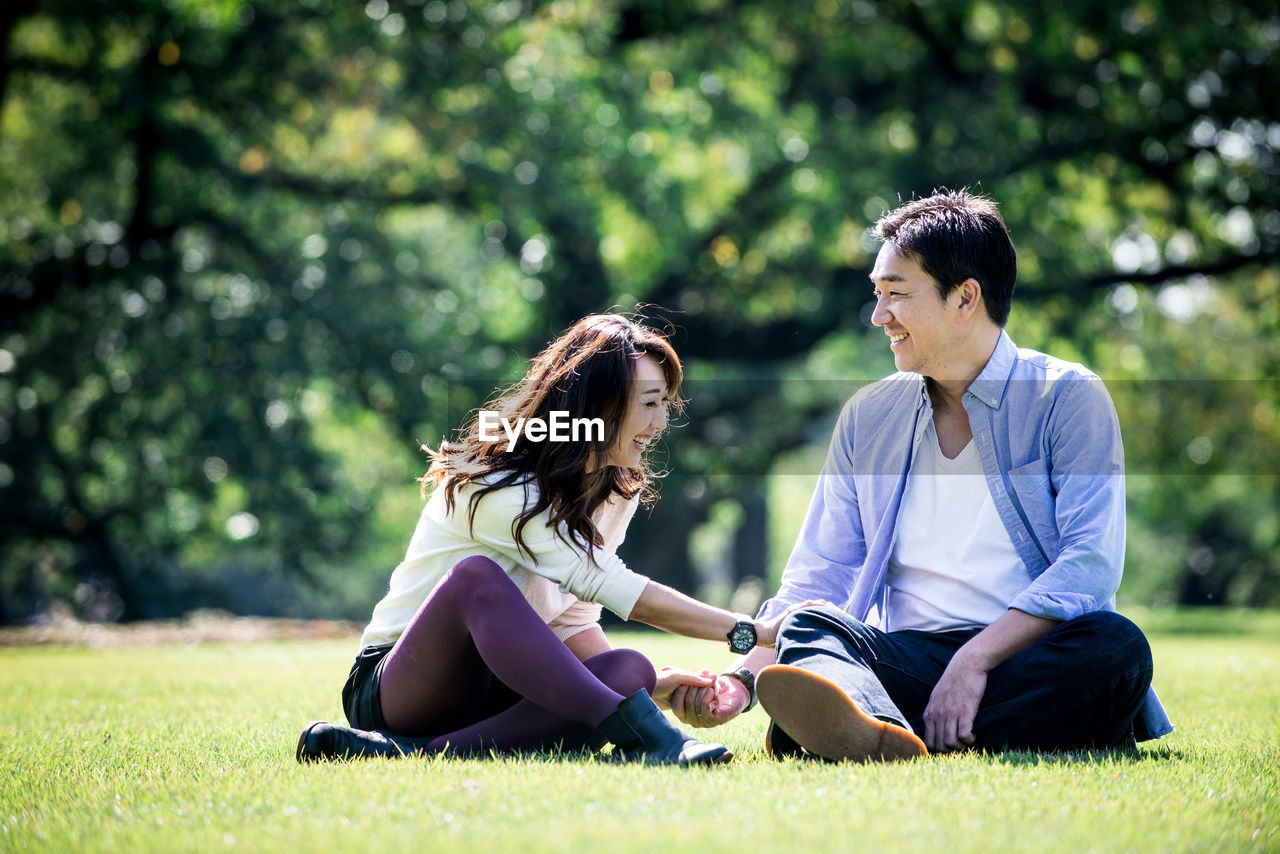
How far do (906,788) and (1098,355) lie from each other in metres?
16.0

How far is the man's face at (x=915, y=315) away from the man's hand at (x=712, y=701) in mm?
1262

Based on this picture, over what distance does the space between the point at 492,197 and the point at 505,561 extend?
40.2 ft

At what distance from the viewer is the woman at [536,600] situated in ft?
11.4

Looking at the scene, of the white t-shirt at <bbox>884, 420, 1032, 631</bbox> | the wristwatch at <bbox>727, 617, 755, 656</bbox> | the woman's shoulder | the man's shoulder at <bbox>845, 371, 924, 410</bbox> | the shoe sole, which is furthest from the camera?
the man's shoulder at <bbox>845, 371, 924, 410</bbox>

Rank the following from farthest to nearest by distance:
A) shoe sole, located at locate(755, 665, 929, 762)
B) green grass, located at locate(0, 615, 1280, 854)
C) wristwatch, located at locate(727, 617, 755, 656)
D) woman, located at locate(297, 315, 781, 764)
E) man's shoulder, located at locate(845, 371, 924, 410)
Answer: man's shoulder, located at locate(845, 371, 924, 410)
wristwatch, located at locate(727, 617, 755, 656)
woman, located at locate(297, 315, 781, 764)
shoe sole, located at locate(755, 665, 929, 762)
green grass, located at locate(0, 615, 1280, 854)

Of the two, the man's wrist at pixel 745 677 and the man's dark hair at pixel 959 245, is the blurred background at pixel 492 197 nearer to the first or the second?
the man's dark hair at pixel 959 245

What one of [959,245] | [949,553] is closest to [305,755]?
[949,553]

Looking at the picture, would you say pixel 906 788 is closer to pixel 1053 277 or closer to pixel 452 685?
pixel 452 685

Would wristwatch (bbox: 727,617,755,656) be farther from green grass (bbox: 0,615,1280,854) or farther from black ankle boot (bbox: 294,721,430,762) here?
black ankle boot (bbox: 294,721,430,762)

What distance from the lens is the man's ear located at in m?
4.15

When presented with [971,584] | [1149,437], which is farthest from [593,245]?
[971,584]

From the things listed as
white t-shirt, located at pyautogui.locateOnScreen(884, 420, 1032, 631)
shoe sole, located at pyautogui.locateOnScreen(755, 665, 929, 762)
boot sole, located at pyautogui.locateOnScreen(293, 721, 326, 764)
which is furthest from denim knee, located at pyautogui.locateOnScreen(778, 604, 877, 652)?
boot sole, located at pyautogui.locateOnScreen(293, 721, 326, 764)

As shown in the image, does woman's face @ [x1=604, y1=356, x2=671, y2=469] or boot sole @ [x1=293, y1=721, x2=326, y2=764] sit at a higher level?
woman's face @ [x1=604, y1=356, x2=671, y2=469]

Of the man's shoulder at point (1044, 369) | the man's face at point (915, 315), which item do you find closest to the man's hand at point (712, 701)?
the man's face at point (915, 315)
